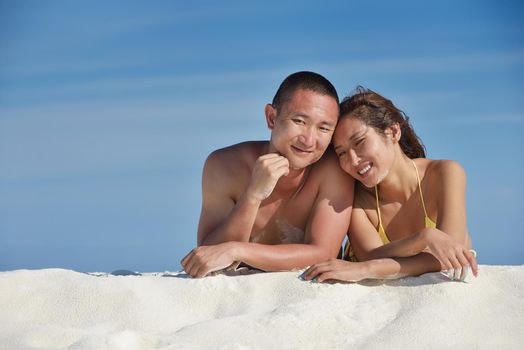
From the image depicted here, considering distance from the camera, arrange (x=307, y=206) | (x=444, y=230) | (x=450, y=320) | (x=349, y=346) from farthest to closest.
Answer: (x=307, y=206) < (x=444, y=230) < (x=450, y=320) < (x=349, y=346)

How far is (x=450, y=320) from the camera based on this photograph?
406cm

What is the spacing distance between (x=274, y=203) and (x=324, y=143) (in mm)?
711

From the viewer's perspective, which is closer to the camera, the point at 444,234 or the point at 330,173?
the point at 444,234

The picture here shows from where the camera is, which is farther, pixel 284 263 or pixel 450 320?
pixel 284 263

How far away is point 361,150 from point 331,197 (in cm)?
43

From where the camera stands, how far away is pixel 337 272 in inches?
177

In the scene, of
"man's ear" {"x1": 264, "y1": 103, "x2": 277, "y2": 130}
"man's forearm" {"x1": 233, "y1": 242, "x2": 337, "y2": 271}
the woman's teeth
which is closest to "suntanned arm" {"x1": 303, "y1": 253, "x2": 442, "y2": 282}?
"man's forearm" {"x1": 233, "y1": 242, "x2": 337, "y2": 271}

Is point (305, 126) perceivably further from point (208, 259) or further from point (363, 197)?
point (208, 259)

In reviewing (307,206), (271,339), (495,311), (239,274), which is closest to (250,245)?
(239,274)

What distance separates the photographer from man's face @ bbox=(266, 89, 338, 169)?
5156 mm

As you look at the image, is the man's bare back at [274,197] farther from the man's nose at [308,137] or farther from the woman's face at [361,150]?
the man's nose at [308,137]

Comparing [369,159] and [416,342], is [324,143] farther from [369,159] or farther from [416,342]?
[416,342]

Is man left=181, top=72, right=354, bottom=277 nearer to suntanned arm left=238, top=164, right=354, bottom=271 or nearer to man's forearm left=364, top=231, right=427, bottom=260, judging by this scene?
suntanned arm left=238, top=164, right=354, bottom=271

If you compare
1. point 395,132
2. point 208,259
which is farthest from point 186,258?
point 395,132
